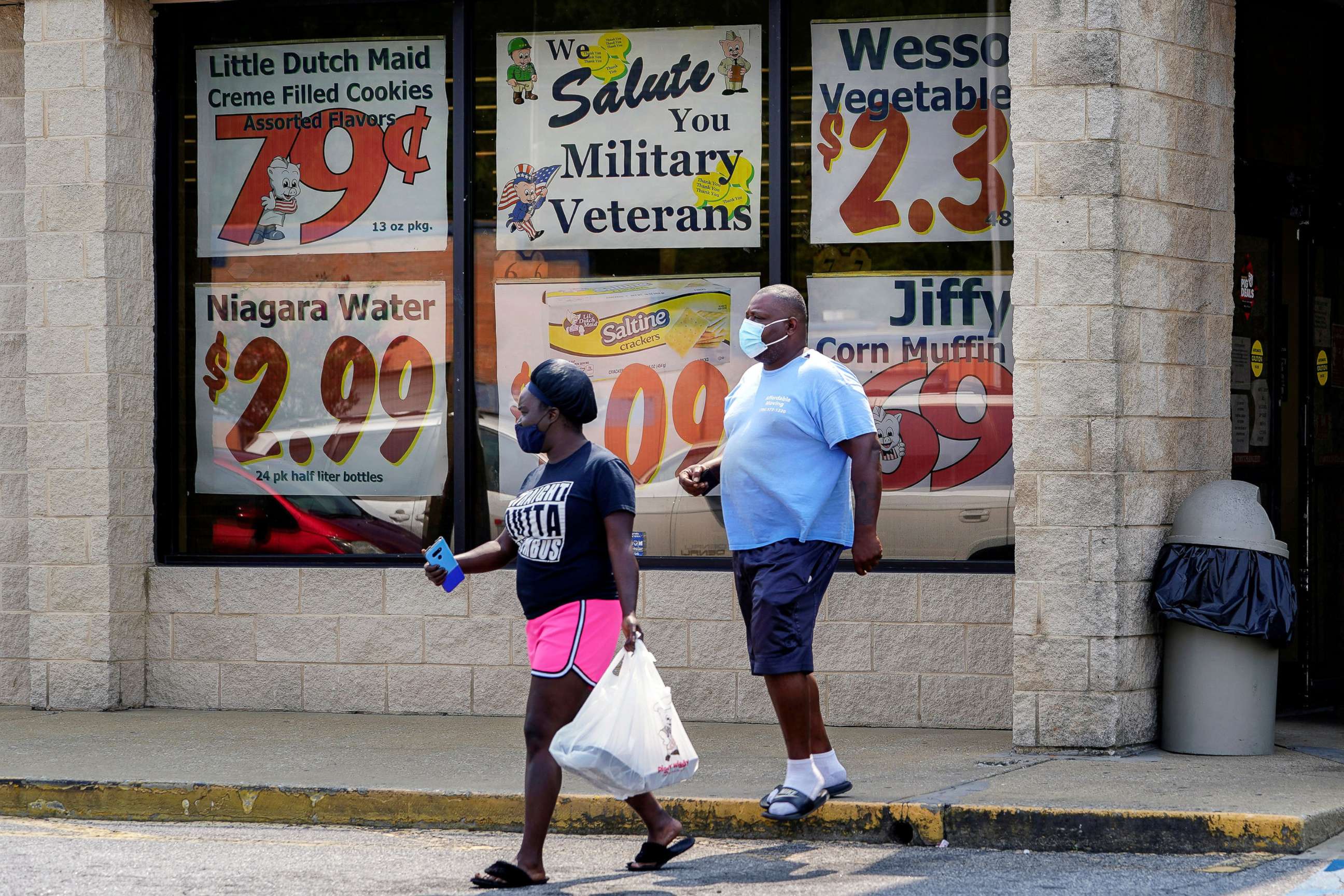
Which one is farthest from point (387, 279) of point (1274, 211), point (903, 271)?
point (1274, 211)

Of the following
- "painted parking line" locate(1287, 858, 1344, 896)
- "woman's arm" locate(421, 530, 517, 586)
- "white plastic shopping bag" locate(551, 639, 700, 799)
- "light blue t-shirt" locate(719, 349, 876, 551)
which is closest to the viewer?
"painted parking line" locate(1287, 858, 1344, 896)

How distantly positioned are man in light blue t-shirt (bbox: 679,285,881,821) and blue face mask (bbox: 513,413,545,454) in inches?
39.4

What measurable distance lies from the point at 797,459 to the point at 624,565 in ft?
3.65

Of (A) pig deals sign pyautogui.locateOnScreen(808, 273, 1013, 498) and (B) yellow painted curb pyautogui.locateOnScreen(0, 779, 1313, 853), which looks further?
(A) pig deals sign pyautogui.locateOnScreen(808, 273, 1013, 498)

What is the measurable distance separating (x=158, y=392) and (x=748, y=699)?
384 cm

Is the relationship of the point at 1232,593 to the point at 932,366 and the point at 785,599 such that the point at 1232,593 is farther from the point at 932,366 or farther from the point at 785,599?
the point at 785,599

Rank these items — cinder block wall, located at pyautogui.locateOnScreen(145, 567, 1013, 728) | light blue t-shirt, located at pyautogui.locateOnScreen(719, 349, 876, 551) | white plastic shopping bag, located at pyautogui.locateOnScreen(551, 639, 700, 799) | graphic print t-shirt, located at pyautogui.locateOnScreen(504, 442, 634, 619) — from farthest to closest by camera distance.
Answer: cinder block wall, located at pyautogui.locateOnScreen(145, 567, 1013, 728), light blue t-shirt, located at pyautogui.locateOnScreen(719, 349, 876, 551), graphic print t-shirt, located at pyautogui.locateOnScreen(504, 442, 634, 619), white plastic shopping bag, located at pyautogui.locateOnScreen(551, 639, 700, 799)

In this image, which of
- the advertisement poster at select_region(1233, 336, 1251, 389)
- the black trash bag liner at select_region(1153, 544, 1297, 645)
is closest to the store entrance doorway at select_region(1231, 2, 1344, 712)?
the advertisement poster at select_region(1233, 336, 1251, 389)

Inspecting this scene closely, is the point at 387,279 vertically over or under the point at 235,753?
over

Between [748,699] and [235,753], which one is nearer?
[235,753]

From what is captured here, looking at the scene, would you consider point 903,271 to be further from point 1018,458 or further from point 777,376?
point 777,376

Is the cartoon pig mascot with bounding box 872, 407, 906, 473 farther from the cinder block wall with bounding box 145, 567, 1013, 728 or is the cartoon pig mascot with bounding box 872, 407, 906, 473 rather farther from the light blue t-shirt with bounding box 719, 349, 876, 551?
the light blue t-shirt with bounding box 719, 349, 876, 551

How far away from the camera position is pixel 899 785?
716 cm

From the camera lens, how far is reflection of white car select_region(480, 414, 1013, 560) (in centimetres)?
902
